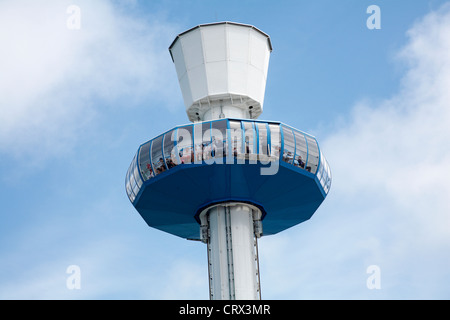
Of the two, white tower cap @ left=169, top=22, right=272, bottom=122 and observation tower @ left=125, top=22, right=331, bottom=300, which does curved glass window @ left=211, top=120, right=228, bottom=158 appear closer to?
observation tower @ left=125, top=22, right=331, bottom=300

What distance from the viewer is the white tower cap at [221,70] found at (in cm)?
5200

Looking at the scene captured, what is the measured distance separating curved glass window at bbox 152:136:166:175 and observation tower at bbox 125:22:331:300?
0.07m

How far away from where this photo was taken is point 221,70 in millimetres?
52062

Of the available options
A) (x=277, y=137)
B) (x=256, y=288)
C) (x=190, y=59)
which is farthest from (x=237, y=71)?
(x=256, y=288)

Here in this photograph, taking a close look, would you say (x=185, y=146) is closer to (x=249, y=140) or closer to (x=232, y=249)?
(x=249, y=140)

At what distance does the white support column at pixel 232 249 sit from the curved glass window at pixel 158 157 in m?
5.89

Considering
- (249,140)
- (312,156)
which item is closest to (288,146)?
(312,156)

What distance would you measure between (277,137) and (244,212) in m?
7.07

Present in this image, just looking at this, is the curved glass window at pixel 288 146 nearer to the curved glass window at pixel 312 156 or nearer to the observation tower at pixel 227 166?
the observation tower at pixel 227 166

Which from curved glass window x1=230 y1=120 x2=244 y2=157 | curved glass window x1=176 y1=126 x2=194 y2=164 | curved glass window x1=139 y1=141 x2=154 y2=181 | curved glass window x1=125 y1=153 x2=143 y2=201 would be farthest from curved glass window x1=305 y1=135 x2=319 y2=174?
curved glass window x1=125 y1=153 x2=143 y2=201

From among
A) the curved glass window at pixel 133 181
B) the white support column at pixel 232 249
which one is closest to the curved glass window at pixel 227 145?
the curved glass window at pixel 133 181
